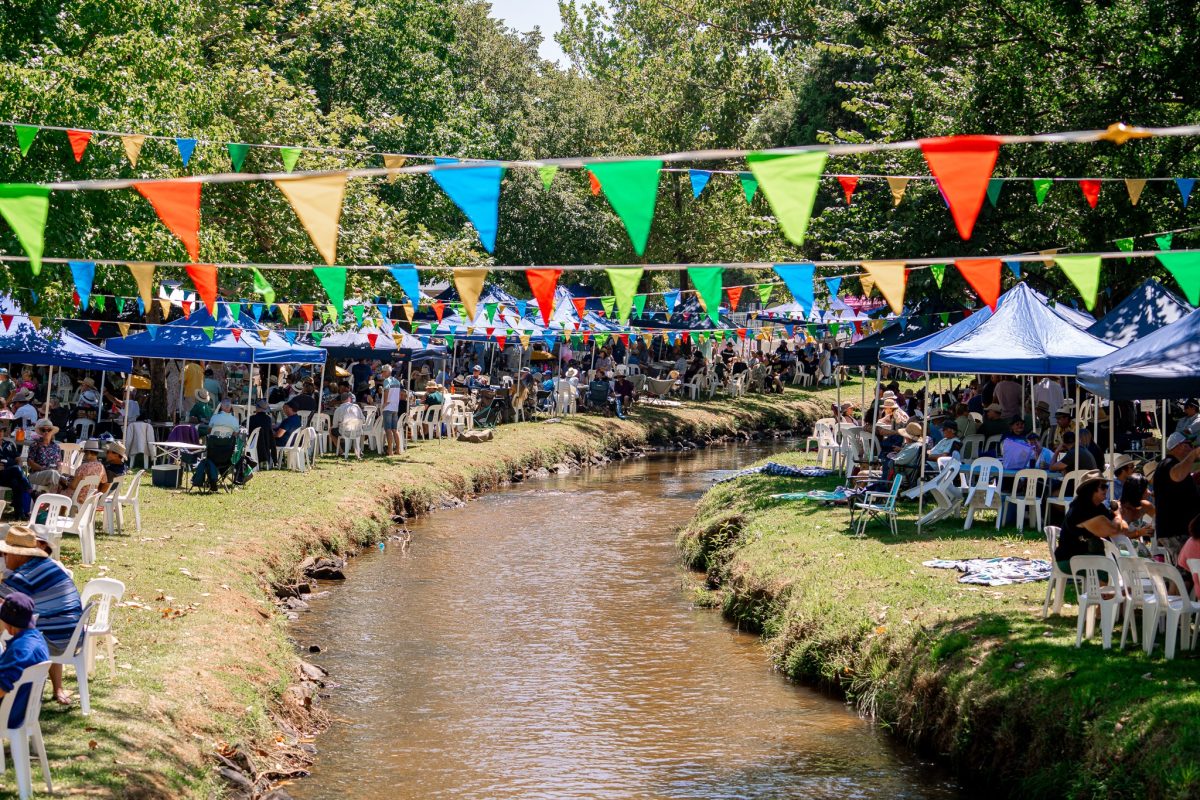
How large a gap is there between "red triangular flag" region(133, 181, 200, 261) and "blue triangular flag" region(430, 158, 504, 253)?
1642mm

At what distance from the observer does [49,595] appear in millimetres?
8555

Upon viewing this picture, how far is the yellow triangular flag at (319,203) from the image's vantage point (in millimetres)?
7859

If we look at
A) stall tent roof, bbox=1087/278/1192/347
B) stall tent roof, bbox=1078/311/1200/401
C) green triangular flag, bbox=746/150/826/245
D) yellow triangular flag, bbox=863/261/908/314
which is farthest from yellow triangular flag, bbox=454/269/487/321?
stall tent roof, bbox=1087/278/1192/347

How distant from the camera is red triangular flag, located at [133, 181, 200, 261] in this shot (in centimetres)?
823

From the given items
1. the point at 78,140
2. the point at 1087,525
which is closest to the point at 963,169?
the point at 1087,525

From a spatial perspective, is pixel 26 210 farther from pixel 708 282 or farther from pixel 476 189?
pixel 708 282

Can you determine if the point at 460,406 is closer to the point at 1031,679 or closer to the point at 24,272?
the point at 24,272

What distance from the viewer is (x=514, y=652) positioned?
45.3ft

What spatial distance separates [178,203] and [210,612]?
5.10 metres

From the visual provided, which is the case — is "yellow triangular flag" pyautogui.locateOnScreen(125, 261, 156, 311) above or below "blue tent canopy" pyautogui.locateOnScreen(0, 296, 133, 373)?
above

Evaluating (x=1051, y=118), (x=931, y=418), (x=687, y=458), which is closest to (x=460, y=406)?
(x=687, y=458)

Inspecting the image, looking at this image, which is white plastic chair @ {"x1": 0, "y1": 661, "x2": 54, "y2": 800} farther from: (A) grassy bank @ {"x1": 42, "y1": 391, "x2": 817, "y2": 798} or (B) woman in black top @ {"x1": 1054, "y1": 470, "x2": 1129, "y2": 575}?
(B) woman in black top @ {"x1": 1054, "y1": 470, "x2": 1129, "y2": 575}

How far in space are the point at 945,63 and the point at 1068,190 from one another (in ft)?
15.6

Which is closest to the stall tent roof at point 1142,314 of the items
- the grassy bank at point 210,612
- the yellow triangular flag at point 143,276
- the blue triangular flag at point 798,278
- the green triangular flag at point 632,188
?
the blue triangular flag at point 798,278
